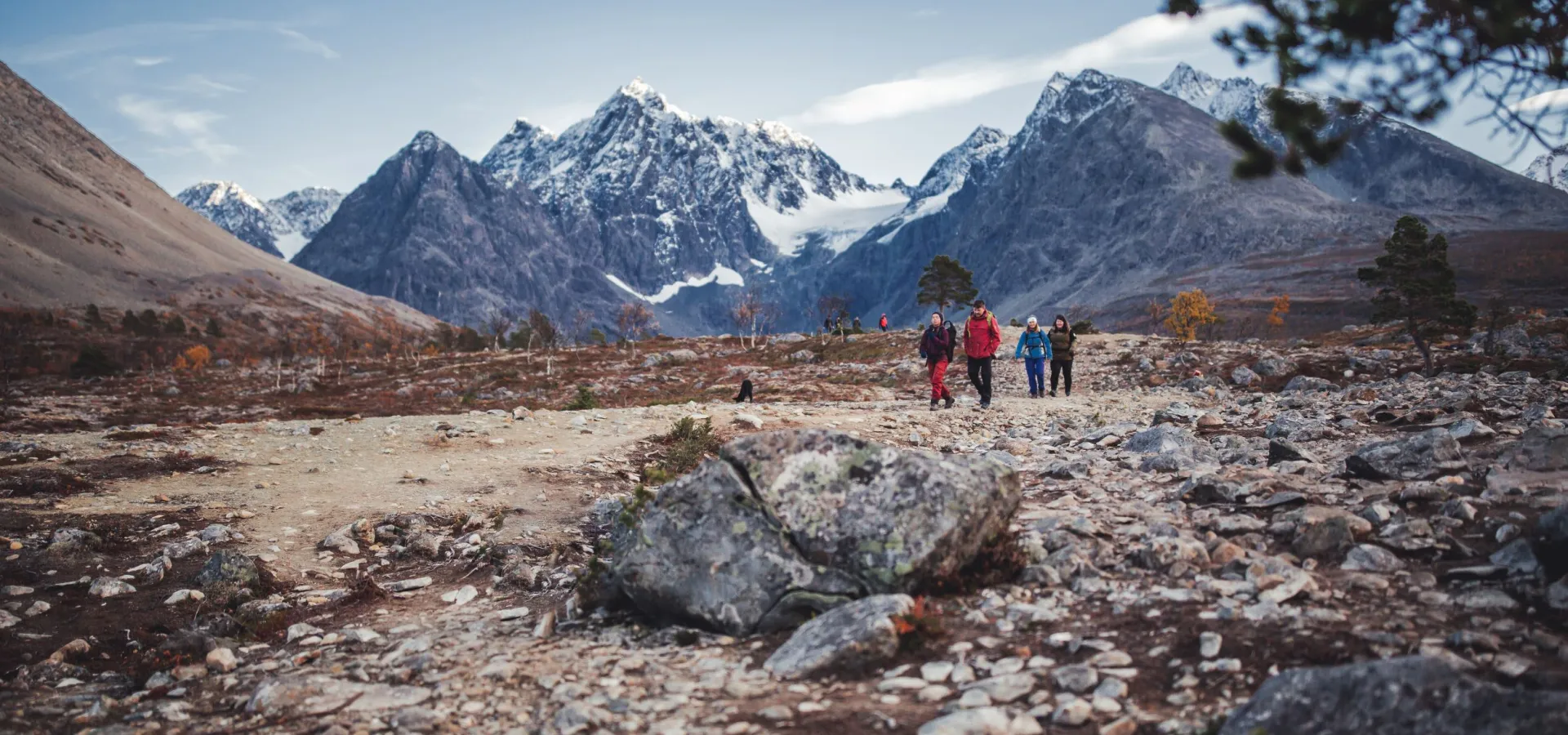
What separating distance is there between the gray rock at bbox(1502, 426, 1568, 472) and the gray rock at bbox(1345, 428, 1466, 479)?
0.44m

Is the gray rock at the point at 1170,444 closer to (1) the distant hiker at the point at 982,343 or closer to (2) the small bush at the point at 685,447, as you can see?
(2) the small bush at the point at 685,447

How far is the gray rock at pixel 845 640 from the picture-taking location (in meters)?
5.41

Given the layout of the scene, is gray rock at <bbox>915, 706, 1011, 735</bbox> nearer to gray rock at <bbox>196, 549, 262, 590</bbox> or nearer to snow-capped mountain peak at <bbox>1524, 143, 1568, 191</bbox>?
snow-capped mountain peak at <bbox>1524, 143, 1568, 191</bbox>

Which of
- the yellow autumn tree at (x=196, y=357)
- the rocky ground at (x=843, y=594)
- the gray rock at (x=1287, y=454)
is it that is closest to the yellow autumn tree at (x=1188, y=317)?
the rocky ground at (x=843, y=594)

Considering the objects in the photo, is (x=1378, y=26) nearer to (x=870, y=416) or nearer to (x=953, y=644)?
(x=953, y=644)

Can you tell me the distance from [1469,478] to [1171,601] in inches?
174

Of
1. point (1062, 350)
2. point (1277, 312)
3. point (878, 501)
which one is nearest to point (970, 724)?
point (878, 501)

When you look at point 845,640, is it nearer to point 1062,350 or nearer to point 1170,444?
point 1170,444

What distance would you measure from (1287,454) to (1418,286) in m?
21.1

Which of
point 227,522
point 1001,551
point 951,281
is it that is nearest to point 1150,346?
point 1001,551

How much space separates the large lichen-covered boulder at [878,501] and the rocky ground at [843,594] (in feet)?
0.09

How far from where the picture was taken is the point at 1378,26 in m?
7.42

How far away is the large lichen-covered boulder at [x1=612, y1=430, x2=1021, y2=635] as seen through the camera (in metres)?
6.39

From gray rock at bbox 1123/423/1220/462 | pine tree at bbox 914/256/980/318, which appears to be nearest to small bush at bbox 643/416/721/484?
gray rock at bbox 1123/423/1220/462
